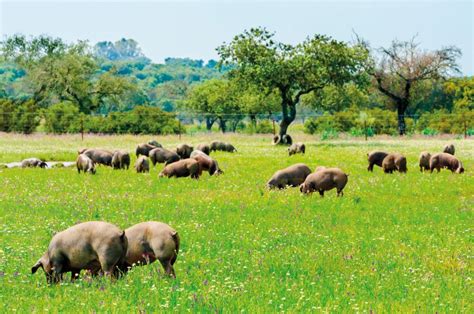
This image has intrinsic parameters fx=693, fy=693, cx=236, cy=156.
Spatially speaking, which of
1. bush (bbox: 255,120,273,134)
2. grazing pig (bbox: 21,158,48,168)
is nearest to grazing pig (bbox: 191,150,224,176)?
grazing pig (bbox: 21,158,48,168)

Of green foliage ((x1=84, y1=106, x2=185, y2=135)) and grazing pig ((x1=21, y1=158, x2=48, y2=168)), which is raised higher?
green foliage ((x1=84, y1=106, x2=185, y2=135))

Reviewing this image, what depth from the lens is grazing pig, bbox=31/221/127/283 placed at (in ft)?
29.1

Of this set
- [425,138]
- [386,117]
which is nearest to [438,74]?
[386,117]

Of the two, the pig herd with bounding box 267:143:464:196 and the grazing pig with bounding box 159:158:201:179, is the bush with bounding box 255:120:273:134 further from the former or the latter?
the grazing pig with bounding box 159:158:201:179

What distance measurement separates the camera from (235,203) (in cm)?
1773

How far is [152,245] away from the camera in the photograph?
371 inches

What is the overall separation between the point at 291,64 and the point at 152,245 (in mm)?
45280

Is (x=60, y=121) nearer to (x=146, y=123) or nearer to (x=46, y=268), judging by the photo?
(x=146, y=123)

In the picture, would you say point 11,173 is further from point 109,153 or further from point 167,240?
point 167,240

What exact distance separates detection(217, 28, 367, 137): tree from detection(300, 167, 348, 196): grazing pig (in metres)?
34.3

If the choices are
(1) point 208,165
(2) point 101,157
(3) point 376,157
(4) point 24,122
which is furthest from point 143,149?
(4) point 24,122

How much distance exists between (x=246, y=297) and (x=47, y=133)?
64.7m

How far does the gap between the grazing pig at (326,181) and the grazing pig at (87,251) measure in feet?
33.8

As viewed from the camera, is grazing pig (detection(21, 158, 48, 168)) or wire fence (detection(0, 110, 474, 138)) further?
wire fence (detection(0, 110, 474, 138))
